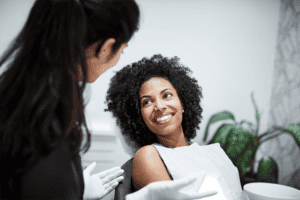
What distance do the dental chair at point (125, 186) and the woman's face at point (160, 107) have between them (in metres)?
0.20

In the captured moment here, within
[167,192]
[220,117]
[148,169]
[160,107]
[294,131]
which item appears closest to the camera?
[167,192]

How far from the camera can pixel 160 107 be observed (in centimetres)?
71

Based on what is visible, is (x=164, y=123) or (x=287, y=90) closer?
(x=164, y=123)

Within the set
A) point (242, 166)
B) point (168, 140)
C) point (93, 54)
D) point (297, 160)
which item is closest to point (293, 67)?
point (297, 160)

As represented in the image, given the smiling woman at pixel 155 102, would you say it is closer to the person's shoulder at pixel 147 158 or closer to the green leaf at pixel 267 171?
the person's shoulder at pixel 147 158

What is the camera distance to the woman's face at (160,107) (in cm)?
73

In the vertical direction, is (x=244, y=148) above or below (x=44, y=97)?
below

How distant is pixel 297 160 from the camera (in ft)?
3.35

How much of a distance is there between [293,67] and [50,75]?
1306 millimetres

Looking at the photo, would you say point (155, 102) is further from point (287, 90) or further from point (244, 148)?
point (287, 90)

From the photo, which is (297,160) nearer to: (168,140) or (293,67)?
(293,67)

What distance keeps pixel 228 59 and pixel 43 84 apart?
0.99 meters

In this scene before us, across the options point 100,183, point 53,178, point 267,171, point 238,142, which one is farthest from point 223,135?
point 53,178

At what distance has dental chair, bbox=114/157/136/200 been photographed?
2.06 ft
